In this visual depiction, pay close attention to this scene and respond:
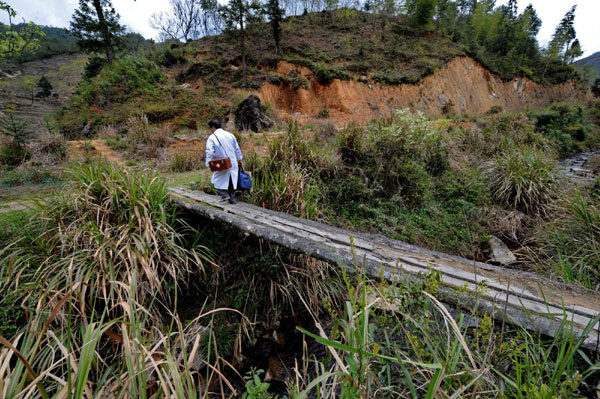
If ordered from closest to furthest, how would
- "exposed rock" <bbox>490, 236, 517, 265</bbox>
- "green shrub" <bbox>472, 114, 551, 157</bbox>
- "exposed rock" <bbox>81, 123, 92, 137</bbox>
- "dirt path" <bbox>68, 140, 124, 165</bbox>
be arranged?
1. "exposed rock" <bbox>490, 236, 517, 265</bbox>
2. "dirt path" <bbox>68, 140, 124, 165</bbox>
3. "green shrub" <bbox>472, 114, 551, 157</bbox>
4. "exposed rock" <bbox>81, 123, 92, 137</bbox>

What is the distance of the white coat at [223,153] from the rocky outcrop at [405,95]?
40.5ft

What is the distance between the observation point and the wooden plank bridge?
1.41 meters

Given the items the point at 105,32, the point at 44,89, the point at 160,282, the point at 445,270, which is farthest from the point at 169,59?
the point at 445,270

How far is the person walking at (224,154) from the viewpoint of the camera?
3322 millimetres

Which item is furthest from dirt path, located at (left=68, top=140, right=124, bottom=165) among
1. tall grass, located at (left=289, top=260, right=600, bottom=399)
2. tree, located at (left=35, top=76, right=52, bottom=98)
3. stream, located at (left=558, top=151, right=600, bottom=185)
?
tree, located at (left=35, top=76, right=52, bottom=98)

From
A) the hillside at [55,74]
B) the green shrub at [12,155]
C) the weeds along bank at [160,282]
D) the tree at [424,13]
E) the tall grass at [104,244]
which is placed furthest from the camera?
the hillside at [55,74]

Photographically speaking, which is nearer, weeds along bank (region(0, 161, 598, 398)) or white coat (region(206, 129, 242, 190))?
weeds along bank (region(0, 161, 598, 398))

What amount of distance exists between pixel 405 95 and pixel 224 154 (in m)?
18.8

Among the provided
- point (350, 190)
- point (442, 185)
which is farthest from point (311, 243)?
point (442, 185)

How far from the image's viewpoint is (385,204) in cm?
471

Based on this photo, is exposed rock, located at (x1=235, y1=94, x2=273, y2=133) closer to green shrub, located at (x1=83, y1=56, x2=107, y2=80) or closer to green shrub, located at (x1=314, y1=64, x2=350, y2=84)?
green shrub, located at (x1=314, y1=64, x2=350, y2=84)

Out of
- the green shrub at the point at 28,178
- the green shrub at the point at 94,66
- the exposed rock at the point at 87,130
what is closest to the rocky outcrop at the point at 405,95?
the exposed rock at the point at 87,130

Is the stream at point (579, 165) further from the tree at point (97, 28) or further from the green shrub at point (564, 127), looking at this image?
the tree at point (97, 28)

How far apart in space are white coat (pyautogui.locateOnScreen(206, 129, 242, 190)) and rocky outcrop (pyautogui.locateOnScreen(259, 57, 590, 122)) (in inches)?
486
